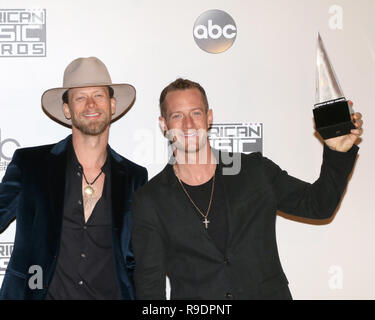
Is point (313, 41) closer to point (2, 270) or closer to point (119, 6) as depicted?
point (119, 6)

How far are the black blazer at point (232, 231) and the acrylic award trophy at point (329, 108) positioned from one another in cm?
10

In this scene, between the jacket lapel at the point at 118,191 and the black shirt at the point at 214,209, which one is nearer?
the black shirt at the point at 214,209

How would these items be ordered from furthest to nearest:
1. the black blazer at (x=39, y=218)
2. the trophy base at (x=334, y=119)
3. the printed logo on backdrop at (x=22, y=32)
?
1. the printed logo on backdrop at (x=22, y=32)
2. the black blazer at (x=39, y=218)
3. the trophy base at (x=334, y=119)

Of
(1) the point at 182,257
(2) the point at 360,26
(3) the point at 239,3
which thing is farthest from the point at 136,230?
(2) the point at 360,26

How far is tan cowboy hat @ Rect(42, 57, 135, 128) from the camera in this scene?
2531 mm

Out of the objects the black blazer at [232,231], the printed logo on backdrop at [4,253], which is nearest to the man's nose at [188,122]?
the black blazer at [232,231]

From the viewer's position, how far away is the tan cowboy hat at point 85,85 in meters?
2.53

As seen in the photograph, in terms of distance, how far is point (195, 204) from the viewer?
7.19 ft

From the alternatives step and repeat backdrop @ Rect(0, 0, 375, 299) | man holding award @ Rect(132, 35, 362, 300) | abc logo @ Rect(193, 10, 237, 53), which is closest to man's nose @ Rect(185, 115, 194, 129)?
man holding award @ Rect(132, 35, 362, 300)

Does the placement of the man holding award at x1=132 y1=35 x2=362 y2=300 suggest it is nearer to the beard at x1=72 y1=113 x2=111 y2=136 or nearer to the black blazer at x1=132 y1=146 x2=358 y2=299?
the black blazer at x1=132 y1=146 x2=358 y2=299

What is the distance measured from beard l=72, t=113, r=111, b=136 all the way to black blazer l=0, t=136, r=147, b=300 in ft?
0.62

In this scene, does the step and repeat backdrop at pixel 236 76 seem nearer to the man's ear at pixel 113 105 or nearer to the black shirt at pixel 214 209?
the man's ear at pixel 113 105
